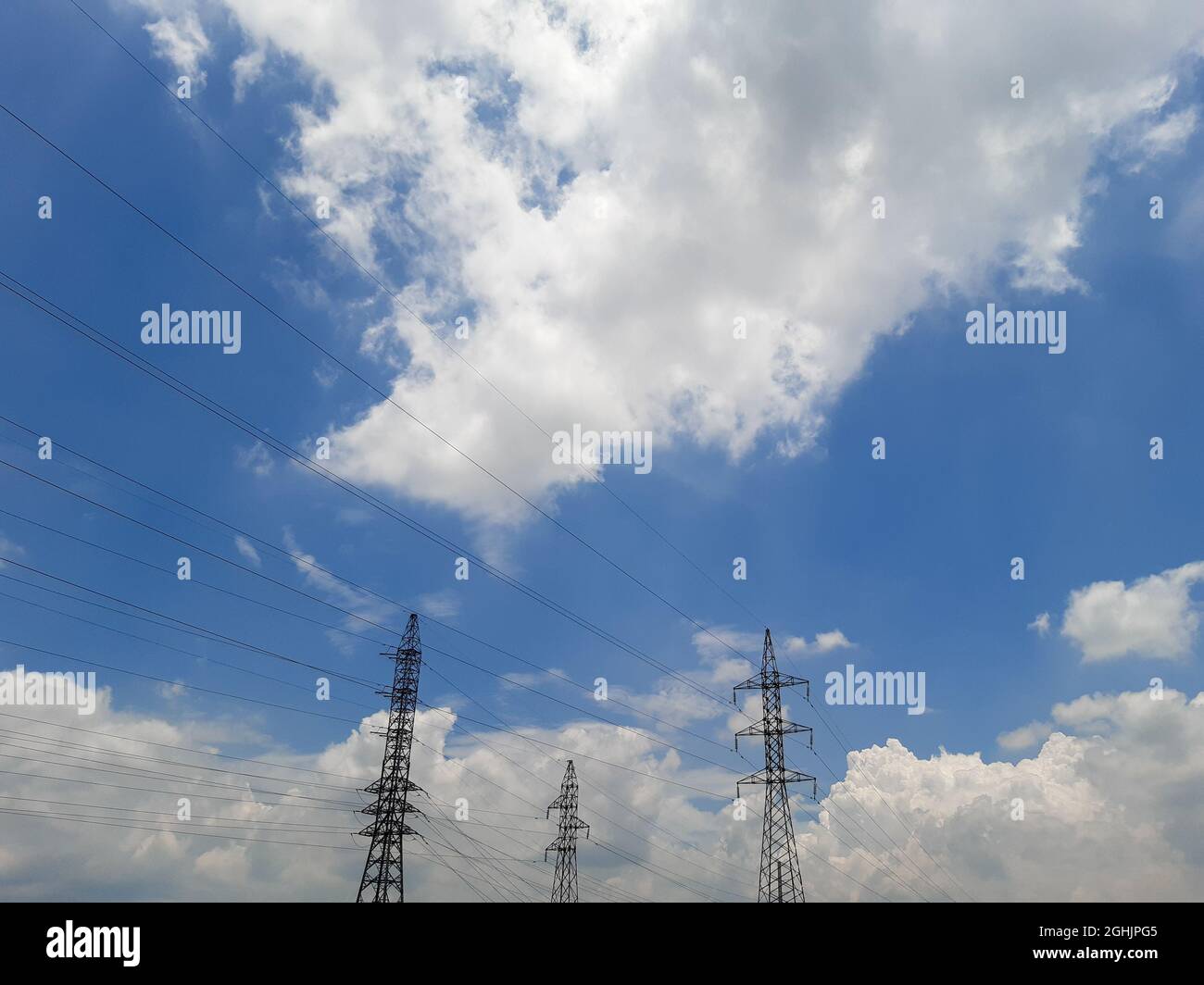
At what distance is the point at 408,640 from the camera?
62.2 meters
